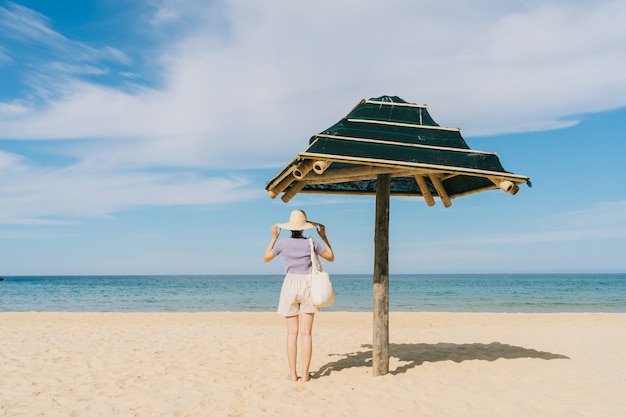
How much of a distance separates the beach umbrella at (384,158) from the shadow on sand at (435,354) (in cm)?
97

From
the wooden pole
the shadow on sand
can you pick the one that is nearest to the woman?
the wooden pole

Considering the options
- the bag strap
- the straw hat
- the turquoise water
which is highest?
the straw hat

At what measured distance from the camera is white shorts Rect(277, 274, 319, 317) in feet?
19.4

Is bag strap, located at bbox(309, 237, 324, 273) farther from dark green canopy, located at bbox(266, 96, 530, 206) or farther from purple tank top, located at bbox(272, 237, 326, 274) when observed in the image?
dark green canopy, located at bbox(266, 96, 530, 206)

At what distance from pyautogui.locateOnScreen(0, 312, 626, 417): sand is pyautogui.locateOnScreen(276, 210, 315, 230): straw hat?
1.89 meters

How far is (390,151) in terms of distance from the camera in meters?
5.82

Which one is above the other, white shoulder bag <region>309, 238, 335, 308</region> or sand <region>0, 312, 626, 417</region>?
white shoulder bag <region>309, 238, 335, 308</region>

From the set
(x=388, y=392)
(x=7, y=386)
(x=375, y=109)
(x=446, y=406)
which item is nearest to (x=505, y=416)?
(x=446, y=406)

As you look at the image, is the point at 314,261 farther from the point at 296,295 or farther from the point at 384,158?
the point at 384,158

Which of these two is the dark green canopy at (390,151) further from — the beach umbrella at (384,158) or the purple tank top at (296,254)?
the purple tank top at (296,254)

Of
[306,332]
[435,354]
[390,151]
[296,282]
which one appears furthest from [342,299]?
[390,151]

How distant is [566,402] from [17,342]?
911 cm

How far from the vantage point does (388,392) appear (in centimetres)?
569

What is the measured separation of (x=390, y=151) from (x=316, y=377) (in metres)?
3.06
